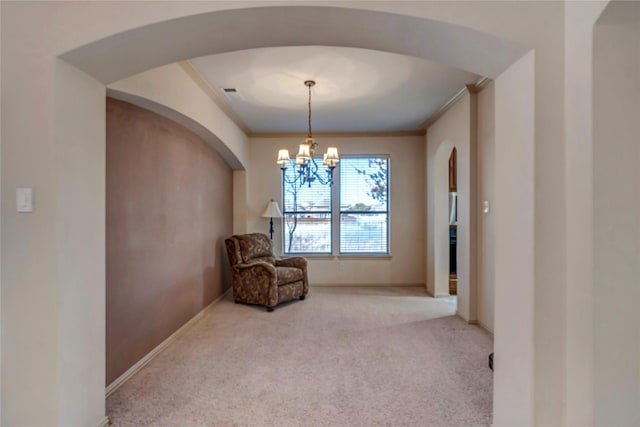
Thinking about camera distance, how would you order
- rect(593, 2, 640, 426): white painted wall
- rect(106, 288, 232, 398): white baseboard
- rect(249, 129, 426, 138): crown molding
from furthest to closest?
1. rect(249, 129, 426, 138): crown molding
2. rect(106, 288, 232, 398): white baseboard
3. rect(593, 2, 640, 426): white painted wall

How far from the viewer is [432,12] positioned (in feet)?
5.14

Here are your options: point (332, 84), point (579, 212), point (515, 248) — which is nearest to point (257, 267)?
point (332, 84)

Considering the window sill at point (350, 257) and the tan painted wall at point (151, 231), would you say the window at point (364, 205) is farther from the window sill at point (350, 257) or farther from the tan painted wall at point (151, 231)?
the tan painted wall at point (151, 231)

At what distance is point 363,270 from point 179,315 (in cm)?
327

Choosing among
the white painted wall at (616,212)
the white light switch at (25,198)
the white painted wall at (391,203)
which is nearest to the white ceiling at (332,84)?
the white painted wall at (391,203)

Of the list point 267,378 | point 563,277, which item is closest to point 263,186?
point 267,378

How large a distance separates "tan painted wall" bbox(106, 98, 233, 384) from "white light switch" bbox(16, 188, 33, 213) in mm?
773

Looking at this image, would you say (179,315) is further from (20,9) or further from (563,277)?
(563,277)

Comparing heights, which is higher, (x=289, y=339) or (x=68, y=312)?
(x=68, y=312)

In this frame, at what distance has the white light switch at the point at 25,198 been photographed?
1.64 meters

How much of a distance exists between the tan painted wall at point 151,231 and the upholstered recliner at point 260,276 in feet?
1.25

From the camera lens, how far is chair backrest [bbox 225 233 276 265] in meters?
4.68

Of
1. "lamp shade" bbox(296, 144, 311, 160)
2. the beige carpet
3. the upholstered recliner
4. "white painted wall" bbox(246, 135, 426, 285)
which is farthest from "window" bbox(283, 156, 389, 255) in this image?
"lamp shade" bbox(296, 144, 311, 160)

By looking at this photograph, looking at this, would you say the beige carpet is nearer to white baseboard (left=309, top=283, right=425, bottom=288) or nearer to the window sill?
white baseboard (left=309, top=283, right=425, bottom=288)
